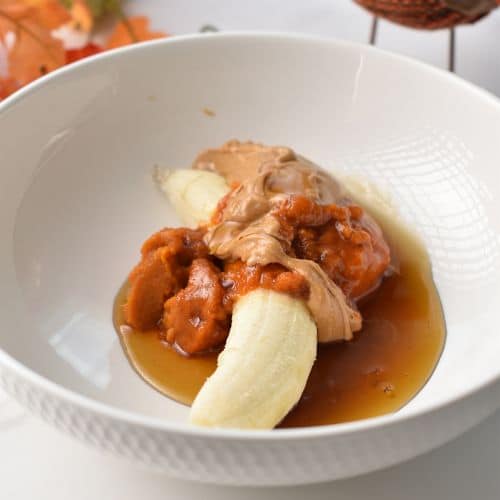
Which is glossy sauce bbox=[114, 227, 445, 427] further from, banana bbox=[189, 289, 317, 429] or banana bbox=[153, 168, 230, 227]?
banana bbox=[153, 168, 230, 227]

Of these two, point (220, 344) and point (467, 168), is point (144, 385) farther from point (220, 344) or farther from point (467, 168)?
point (467, 168)

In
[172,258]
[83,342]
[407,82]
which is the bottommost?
[83,342]

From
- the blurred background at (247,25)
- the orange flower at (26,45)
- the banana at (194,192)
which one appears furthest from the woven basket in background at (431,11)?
the orange flower at (26,45)

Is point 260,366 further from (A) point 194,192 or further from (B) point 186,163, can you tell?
(B) point 186,163

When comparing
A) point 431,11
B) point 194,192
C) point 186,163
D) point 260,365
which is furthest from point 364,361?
point 431,11

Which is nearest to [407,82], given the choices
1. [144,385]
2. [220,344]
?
[220,344]

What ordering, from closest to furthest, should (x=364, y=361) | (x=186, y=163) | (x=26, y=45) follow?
(x=364, y=361) → (x=186, y=163) → (x=26, y=45)

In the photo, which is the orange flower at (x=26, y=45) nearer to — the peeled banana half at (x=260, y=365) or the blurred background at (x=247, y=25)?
the blurred background at (x=247, y=25)

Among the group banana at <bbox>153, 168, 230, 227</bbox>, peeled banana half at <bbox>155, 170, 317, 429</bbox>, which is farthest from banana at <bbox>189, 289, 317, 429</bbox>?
banana at <bbox>153, 168, 230, 227</bbox>
